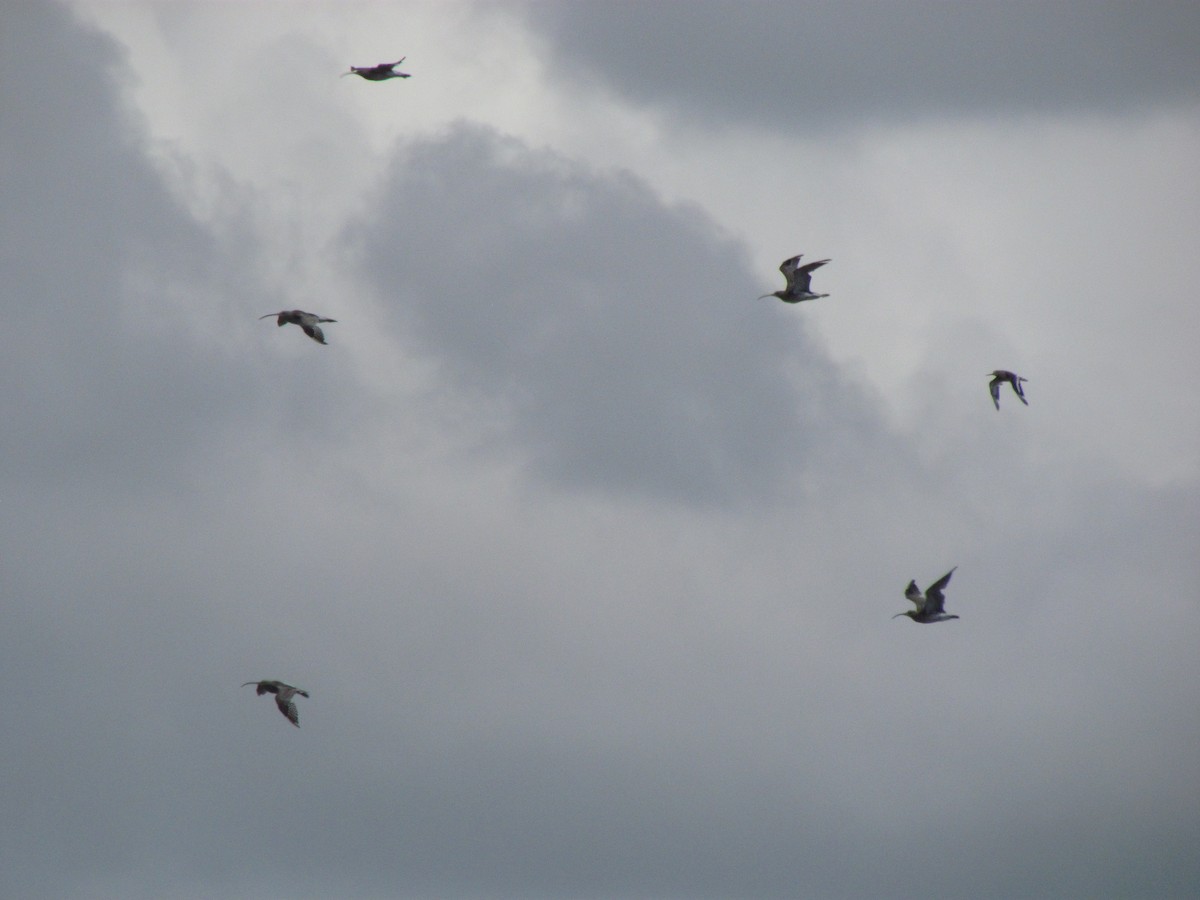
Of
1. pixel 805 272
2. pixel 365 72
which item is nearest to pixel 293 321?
pixel 365 72

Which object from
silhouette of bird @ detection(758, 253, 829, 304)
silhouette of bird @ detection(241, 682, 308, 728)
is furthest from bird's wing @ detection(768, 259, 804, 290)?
silhouette of bird @ detection(241, 682, 308, 728)

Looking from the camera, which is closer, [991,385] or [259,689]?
[259,689]

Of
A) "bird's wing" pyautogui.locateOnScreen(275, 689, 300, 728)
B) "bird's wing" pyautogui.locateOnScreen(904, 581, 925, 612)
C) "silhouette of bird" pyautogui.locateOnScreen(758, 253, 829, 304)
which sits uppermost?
"silhouette of bird" pyautogui.locateOnScreen(758, 253, 829, 304)

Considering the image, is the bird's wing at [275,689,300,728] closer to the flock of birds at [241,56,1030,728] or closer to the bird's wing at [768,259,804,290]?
the flock of birds at [241,56,1030,728]

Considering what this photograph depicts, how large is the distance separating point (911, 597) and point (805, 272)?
14.8 metres

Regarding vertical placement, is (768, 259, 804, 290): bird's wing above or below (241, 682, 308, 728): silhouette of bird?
above

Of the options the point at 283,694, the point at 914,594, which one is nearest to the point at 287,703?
the point at 283,694

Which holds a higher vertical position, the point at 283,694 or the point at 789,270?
the point at 789,270

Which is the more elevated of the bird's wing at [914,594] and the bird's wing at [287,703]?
the bird's wing at [914,594]

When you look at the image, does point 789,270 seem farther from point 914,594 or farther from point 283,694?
point 283,694

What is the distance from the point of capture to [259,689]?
301 feet

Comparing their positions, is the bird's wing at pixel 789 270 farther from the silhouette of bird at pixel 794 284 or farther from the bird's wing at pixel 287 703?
the bird's wing at pixel 287 703

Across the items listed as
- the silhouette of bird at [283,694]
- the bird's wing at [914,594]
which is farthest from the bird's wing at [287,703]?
the bird's wing at [914,594]

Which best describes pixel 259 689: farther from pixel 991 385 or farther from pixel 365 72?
pixel 991 385
